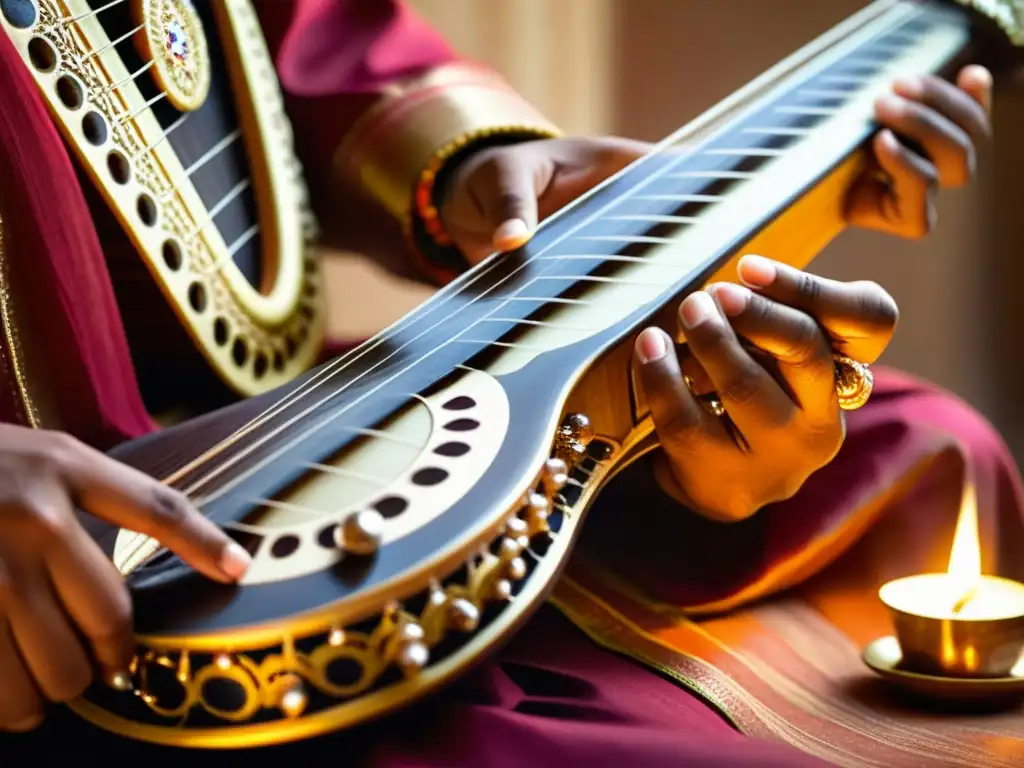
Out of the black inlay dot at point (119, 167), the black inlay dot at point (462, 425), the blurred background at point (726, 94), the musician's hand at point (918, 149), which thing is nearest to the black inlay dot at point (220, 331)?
the black inlay dot at point (119, 167)

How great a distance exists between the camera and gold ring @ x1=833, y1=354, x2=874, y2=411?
579 millimetres

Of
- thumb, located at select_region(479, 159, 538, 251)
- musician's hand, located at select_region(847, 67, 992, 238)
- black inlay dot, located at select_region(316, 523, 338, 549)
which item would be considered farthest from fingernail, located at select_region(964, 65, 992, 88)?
black inlay dot, located at select_region(316, 523, 338, 549)

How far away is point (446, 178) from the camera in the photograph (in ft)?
2.85

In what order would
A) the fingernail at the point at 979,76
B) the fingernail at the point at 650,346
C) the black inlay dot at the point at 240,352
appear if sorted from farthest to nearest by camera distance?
the fingernail at the point at 979,76, the black inlay dot at the point at 240,352, the fingernail at the point at 650,346

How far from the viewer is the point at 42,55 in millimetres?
620

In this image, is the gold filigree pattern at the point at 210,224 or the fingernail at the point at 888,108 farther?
the fingernail at the point at 888,108

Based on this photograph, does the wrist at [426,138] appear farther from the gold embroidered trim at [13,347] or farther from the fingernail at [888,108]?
the gold embroidered trim at [13,347]

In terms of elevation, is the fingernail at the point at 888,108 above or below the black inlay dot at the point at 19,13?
below

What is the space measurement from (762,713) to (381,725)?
0.64 feet

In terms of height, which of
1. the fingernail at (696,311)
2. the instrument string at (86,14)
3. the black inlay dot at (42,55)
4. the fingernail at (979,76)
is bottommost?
the fingernail at (696,311)

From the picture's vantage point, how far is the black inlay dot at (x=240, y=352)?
73 centimetres

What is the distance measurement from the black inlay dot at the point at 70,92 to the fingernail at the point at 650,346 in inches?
13.6

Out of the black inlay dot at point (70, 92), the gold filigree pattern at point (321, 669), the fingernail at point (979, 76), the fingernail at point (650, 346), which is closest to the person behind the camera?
the gold filigree pattern at point (321, 669)

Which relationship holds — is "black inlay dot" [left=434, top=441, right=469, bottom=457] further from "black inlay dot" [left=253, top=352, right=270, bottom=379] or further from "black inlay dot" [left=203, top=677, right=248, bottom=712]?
"black inlay dot" [left=253, top=352, right=270, bottom=379]
